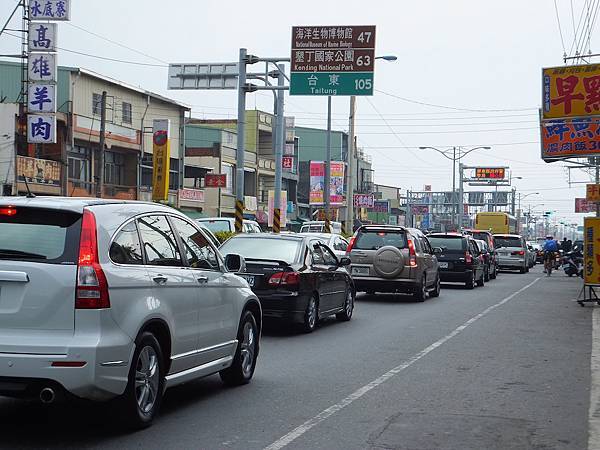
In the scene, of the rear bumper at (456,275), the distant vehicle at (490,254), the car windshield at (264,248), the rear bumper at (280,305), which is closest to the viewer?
the rear bumper at (280,305)

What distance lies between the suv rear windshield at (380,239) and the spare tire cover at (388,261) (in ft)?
1.90

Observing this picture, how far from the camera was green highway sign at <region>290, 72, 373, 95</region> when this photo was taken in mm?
26922

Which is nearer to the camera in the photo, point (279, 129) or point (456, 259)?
point (456, 259)

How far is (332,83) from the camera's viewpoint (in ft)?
88.7

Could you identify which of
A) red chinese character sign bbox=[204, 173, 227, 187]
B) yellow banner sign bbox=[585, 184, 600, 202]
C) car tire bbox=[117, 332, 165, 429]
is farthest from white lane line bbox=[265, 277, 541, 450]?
red chinese character sign bbox=[204, 173, 227, 187]

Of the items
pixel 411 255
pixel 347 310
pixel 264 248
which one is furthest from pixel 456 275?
pixel 264 248

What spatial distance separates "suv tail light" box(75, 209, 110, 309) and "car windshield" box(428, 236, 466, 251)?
22.6m

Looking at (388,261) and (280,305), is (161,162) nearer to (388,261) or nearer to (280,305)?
(388,261)

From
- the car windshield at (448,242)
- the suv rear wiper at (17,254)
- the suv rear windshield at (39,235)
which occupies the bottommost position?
the car windshield at (448,242)

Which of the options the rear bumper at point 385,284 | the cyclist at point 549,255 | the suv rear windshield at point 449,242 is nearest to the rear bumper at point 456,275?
the suv rear windshield at point 449,242

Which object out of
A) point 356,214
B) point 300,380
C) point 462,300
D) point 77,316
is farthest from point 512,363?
point 356,214

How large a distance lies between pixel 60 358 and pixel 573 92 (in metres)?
18.6

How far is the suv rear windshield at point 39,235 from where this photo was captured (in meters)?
6.25

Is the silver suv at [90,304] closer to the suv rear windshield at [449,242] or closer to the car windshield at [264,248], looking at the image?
the car windshield at [264,248]
